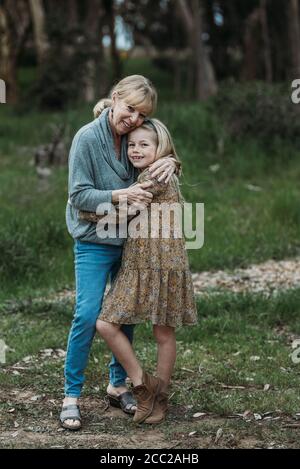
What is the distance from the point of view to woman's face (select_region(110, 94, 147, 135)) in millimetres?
4977

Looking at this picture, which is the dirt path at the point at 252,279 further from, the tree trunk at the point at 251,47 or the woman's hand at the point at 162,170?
the tree trunk at the point at 251,47

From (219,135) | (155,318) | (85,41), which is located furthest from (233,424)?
(85,41)

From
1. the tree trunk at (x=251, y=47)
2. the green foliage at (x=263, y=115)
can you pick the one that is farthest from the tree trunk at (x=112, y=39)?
the green foliage at (x=263, y=115)

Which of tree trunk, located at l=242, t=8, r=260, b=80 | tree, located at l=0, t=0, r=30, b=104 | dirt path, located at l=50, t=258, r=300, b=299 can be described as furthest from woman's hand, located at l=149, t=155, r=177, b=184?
tree trunk, located at l=242, t=8, r=260, b=80

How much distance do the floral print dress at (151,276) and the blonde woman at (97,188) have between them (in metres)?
0.08

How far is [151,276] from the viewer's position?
5066 mm

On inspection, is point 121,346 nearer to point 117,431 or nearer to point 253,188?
point 117,431

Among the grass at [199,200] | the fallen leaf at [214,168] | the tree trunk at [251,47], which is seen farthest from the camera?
the tree trunk at [251,47]

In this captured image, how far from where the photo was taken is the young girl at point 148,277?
16.5ft

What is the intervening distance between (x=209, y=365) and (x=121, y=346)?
1483 millimetres

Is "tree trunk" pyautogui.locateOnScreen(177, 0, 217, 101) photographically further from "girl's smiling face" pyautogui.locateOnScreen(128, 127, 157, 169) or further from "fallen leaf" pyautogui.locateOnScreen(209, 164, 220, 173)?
"girl's smiling face" pyautogui.locateOnScreen(128, 127, 157, 169)

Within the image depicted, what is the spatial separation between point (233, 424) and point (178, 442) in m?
0.43

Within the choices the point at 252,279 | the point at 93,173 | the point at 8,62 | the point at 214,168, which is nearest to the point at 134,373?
the point at 93,173

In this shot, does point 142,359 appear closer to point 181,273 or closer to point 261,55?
point 181,273
